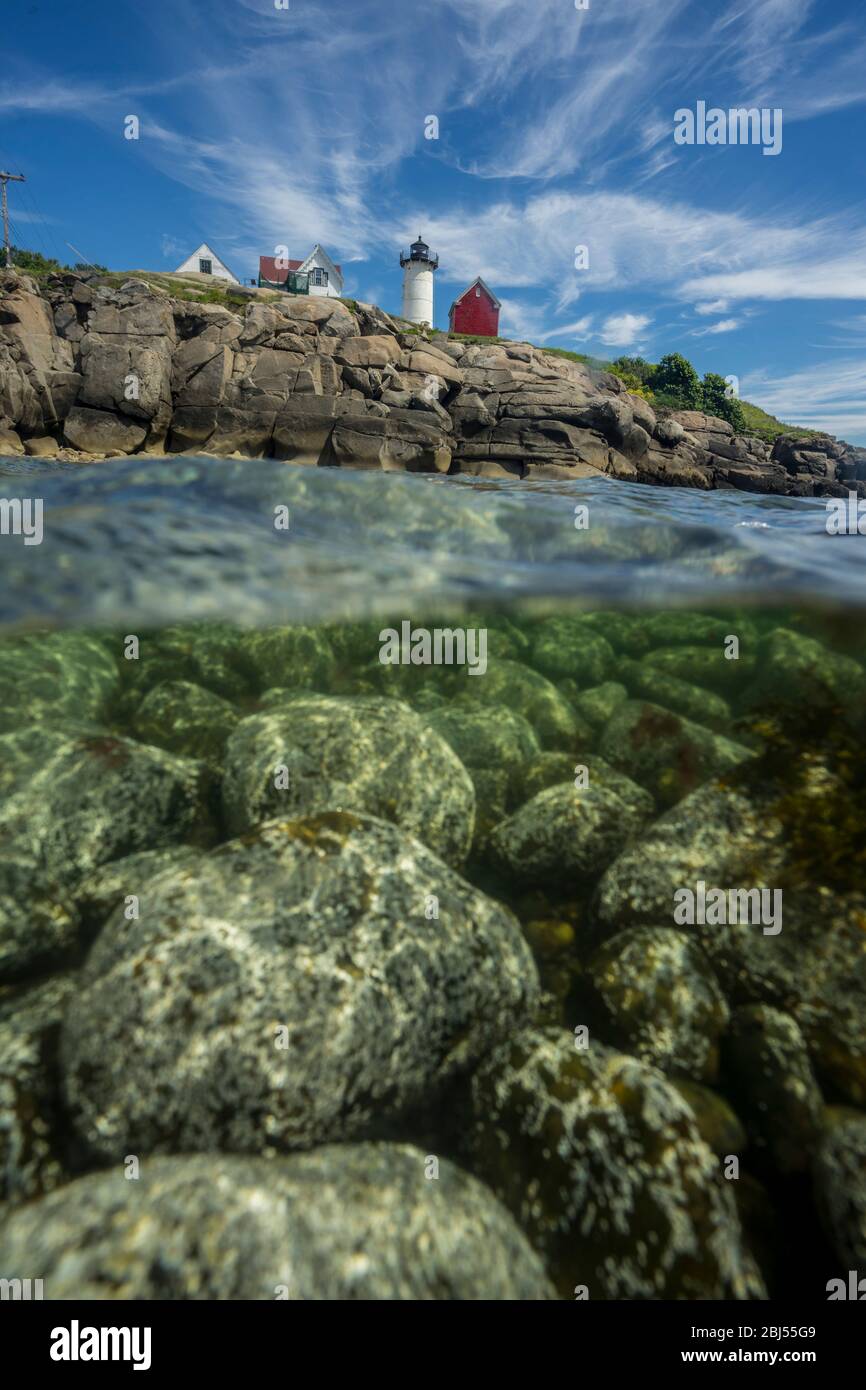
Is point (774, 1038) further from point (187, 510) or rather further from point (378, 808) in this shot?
point (187, 510)

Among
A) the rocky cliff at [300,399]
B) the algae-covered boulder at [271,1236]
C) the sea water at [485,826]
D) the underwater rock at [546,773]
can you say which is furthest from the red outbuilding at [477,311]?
the algae-covered boulder at [271,1236]

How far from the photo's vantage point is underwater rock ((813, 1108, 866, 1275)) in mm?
2971

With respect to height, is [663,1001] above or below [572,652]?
below

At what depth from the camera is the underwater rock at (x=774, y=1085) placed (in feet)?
10.9

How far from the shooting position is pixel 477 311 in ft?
214

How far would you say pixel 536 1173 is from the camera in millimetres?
3064

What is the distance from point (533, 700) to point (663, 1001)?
3.95 meters

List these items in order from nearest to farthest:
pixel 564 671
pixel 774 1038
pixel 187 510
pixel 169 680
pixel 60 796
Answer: pixel 774 1038 < pixel 60 796 < pixel 169 680 < pixel 187 510 < pixel 564 671

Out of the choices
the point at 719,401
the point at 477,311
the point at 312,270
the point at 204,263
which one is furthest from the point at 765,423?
the point at 204,263

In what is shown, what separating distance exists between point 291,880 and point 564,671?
571 cm

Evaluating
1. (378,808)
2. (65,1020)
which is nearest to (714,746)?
(378,808)

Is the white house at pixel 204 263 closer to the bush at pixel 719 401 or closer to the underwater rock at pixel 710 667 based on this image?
the bush at pixel 719 401

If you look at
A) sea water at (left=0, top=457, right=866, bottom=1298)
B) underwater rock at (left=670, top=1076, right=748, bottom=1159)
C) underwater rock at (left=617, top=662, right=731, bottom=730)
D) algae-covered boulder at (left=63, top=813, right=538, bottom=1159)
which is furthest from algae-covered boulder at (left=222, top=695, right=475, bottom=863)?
underwater rock at (left=617, top=662, right=731, bottom=730)

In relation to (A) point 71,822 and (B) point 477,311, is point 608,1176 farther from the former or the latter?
(B) point 477,311
